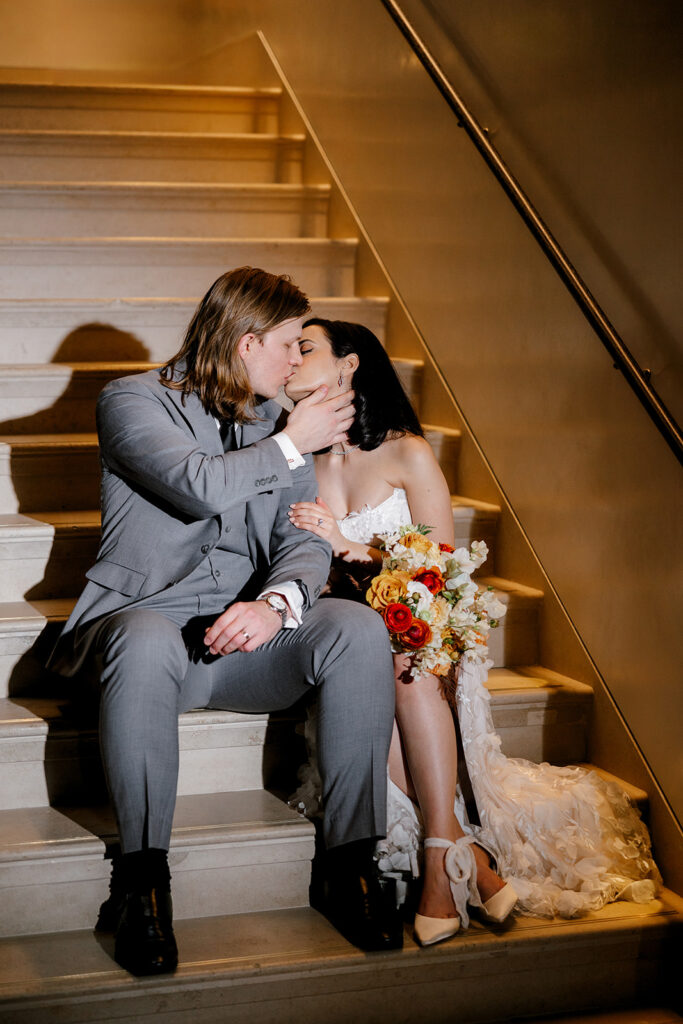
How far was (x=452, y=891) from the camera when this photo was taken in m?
2.17

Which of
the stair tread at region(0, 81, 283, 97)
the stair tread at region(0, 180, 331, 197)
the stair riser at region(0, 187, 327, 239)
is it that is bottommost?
the stair riser at region(0, 187, 327, 239)

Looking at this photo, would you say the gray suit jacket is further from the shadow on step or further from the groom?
the shadow on step

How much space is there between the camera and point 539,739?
2758 millimetres

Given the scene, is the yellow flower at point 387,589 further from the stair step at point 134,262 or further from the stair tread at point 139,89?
the stair tread at point 139,89

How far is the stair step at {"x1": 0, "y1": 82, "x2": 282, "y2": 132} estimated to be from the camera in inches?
180

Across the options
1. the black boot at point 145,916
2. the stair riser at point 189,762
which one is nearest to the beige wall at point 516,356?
the stair riser at point 189,762

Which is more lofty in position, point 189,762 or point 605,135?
point 605,135

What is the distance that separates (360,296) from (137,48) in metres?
3.23

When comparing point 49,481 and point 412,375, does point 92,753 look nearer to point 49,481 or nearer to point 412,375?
point 49,481

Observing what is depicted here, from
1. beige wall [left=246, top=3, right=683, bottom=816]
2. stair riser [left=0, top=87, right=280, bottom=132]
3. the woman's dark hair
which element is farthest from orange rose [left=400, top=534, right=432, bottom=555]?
stair riser [left=0, top=87, right=280, bottom=132]

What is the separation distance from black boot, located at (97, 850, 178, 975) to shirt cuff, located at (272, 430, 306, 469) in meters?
0.94

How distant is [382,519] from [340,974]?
117 centimetres

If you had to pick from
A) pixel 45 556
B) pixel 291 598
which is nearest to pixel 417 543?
pixel 291 598

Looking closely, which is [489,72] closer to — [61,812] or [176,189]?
[176,189]
